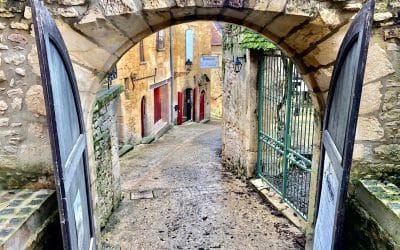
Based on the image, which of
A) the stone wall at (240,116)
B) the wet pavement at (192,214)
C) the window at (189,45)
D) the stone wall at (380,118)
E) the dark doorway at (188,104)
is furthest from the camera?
the dark doorway at (188,104)

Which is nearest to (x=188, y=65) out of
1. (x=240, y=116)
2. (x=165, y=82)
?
(x=165, y=82)

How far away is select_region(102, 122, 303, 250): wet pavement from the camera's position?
4324 millimetres

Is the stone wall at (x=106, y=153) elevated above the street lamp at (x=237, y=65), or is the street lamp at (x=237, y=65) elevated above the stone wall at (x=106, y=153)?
the street lamp at (x=237, y=65)

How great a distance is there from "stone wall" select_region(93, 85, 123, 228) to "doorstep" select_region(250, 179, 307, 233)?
2.08 meters

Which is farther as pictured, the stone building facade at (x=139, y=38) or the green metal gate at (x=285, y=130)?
the green metal gate at (x=285, y=130)

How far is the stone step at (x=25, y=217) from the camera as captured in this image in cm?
193

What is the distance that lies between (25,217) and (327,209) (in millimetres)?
1685

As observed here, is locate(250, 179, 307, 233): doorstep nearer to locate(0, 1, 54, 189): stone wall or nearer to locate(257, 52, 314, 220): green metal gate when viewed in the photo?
locate(257, 52, 314, 220): green metal gate

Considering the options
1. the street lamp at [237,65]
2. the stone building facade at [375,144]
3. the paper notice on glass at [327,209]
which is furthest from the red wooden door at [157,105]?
the paper notice on glass at [327,209]

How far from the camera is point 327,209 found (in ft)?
7.17

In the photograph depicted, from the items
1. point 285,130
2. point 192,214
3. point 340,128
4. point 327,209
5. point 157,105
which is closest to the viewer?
point 340,128

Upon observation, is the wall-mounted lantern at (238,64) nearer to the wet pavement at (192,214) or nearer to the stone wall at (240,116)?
the stone wall at (240,116)

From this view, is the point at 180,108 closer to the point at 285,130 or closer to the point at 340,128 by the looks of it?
the point at 285,130

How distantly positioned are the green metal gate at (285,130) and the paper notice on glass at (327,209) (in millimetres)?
1970
